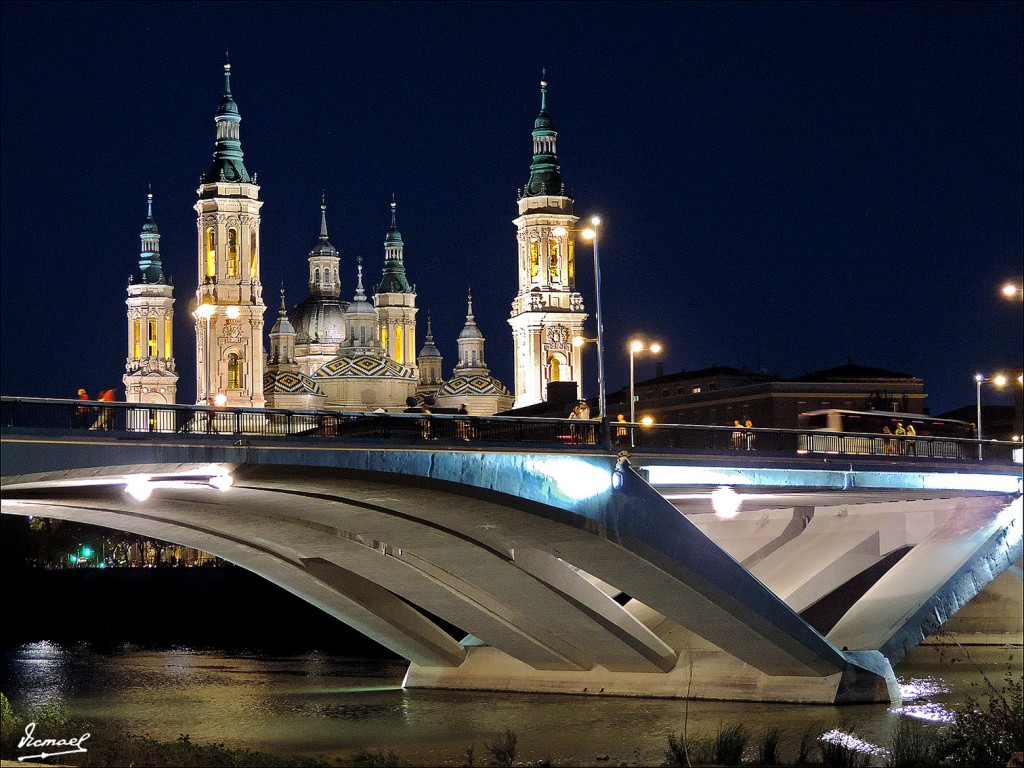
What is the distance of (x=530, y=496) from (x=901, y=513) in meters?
17.7

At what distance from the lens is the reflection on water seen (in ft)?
120

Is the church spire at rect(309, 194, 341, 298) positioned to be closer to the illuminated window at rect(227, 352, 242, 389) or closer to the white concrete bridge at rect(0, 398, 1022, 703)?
the illuminated window at rect(227, 352, 242, 389)

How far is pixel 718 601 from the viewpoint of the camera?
3969 cm

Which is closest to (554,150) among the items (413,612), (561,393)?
(561,393)

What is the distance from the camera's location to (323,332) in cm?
14038

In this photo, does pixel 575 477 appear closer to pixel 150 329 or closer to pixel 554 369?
pixel 554 369

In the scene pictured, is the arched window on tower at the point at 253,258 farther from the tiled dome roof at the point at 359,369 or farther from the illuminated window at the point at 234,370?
the tiled dome roof at the point at 359,369

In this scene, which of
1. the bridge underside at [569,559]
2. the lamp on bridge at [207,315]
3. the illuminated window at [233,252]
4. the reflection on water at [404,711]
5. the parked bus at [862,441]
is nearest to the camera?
the bridge underside at [569,559]

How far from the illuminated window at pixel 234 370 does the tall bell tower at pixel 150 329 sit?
77.3 feet

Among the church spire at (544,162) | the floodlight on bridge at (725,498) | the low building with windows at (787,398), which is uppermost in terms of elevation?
the church spire at (544,162)

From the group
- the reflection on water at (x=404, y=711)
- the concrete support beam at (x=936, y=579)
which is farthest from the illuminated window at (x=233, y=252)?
the concrete support beam at (x=936, y=579)

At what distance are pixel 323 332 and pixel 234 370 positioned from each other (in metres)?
26.6

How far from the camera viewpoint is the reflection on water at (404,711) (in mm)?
36562

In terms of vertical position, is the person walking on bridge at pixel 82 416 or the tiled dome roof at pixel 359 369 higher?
the tiled dome roof at pixel 359 369
